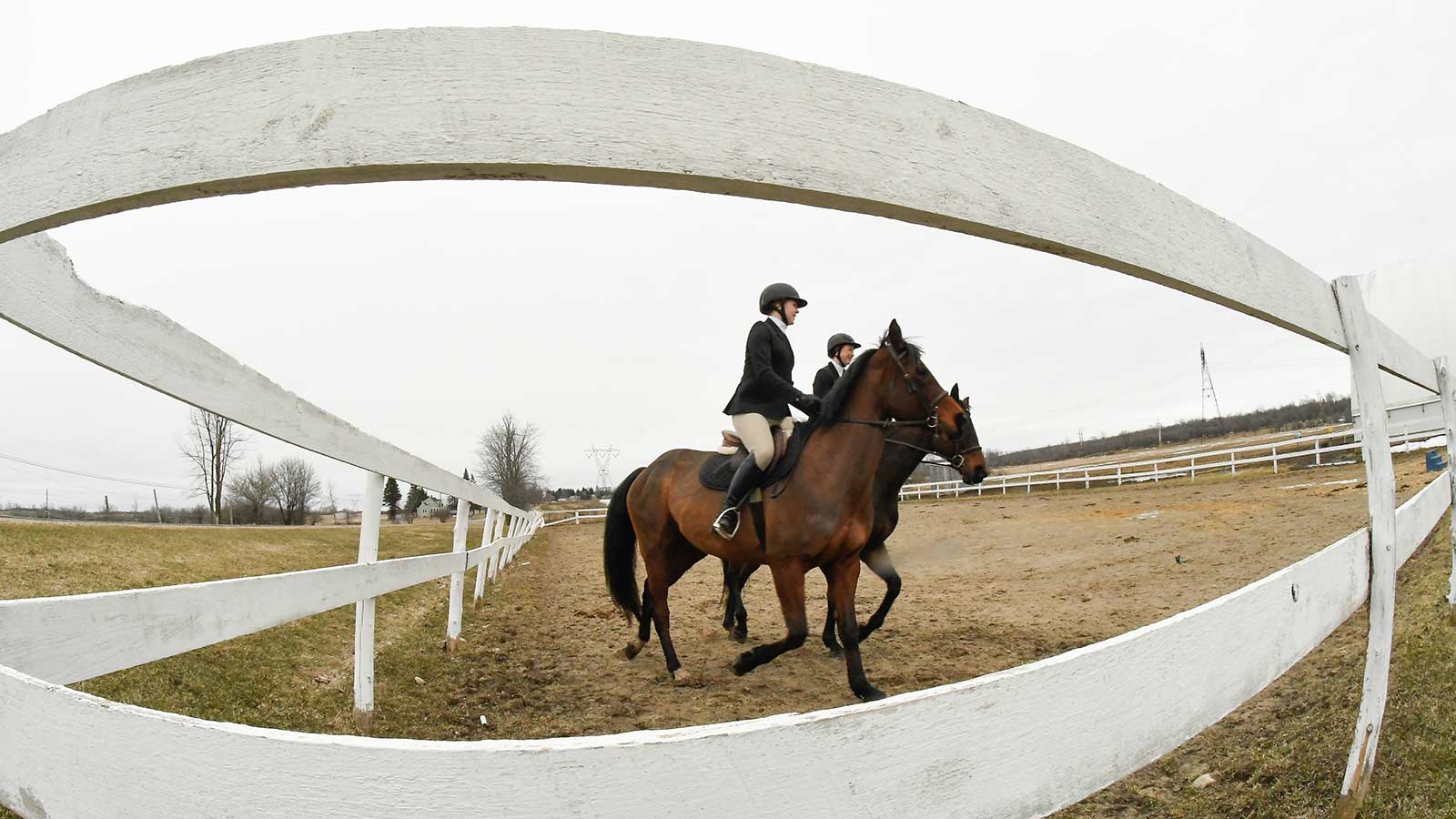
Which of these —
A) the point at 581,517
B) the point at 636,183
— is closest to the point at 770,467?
the point at 636,183

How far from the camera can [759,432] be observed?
451cm

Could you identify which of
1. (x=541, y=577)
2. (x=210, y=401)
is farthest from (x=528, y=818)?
(x=541, y=577)

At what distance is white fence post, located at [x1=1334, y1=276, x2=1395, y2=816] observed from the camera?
6.59 feet

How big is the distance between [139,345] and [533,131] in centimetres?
172

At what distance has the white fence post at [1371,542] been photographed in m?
2.01

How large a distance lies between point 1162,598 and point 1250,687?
574 cm

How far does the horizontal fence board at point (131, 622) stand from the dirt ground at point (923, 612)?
184cm

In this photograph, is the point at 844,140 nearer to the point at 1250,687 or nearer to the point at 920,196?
the point at 920,196

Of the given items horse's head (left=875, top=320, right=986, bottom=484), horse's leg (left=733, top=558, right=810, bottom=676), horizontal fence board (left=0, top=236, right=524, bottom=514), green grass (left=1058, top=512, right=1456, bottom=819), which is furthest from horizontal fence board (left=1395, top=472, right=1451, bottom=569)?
horizontal fence board (left=0, top=236, right=524, bottom=514)

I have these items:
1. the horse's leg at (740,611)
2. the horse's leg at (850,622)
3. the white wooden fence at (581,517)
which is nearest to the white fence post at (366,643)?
the horse's leg at (850,622)

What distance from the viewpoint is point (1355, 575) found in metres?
1.97

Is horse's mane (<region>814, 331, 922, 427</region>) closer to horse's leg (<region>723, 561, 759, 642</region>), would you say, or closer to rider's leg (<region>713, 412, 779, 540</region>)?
rider's leg (<region>713, 412, 779, 540</region>)

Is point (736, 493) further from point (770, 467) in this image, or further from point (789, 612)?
point (789, 612)

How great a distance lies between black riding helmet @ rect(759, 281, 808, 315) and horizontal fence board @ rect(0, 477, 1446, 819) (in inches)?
152
